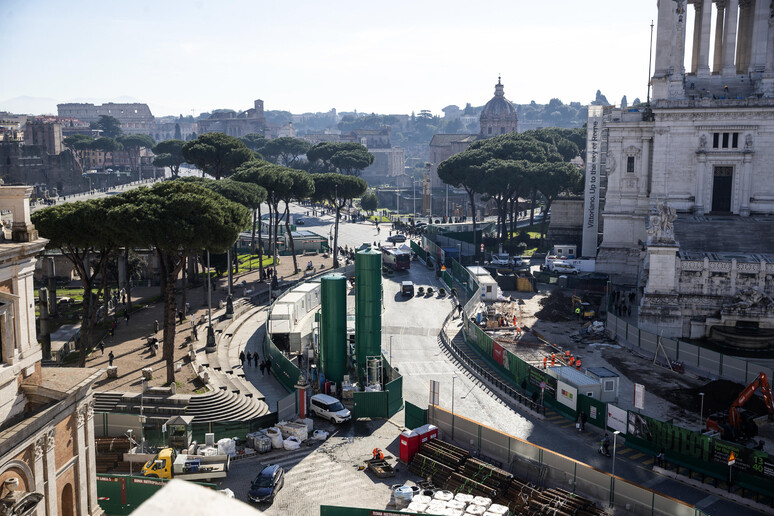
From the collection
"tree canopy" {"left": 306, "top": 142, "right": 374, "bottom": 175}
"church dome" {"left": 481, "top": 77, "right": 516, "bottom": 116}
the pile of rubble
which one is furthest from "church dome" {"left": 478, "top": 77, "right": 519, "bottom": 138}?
the pile of rubble

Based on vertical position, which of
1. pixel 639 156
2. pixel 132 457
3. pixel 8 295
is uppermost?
pixel 639 156

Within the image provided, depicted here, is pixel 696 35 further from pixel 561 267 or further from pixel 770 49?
pixel 561 267

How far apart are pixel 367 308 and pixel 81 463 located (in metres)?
24.9

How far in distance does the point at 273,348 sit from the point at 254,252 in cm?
5208

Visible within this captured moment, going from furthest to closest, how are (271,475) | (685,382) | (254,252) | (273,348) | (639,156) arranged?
(254,252)
(639,156)
(273,348)
(685,382)
(271,475)

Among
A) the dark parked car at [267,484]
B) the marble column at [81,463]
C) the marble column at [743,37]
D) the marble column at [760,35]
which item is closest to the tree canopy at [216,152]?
the marble column at [743,37]

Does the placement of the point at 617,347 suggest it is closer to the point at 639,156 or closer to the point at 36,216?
the point at 639,156

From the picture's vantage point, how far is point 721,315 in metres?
58.8

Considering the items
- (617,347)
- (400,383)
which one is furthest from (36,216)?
(617,347)

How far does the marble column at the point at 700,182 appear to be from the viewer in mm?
75500

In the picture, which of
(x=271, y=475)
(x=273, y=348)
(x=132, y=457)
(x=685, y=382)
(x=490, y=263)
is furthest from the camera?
(x=490, y=263)

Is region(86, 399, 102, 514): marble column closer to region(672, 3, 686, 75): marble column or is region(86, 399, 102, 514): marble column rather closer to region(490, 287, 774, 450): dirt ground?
region(490, 287, 774, 450): dirt ground

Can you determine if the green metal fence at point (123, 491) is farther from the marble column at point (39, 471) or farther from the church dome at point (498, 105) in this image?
the church dome at point (498, 105)

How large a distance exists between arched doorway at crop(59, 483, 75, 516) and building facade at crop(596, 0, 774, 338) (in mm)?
46464
